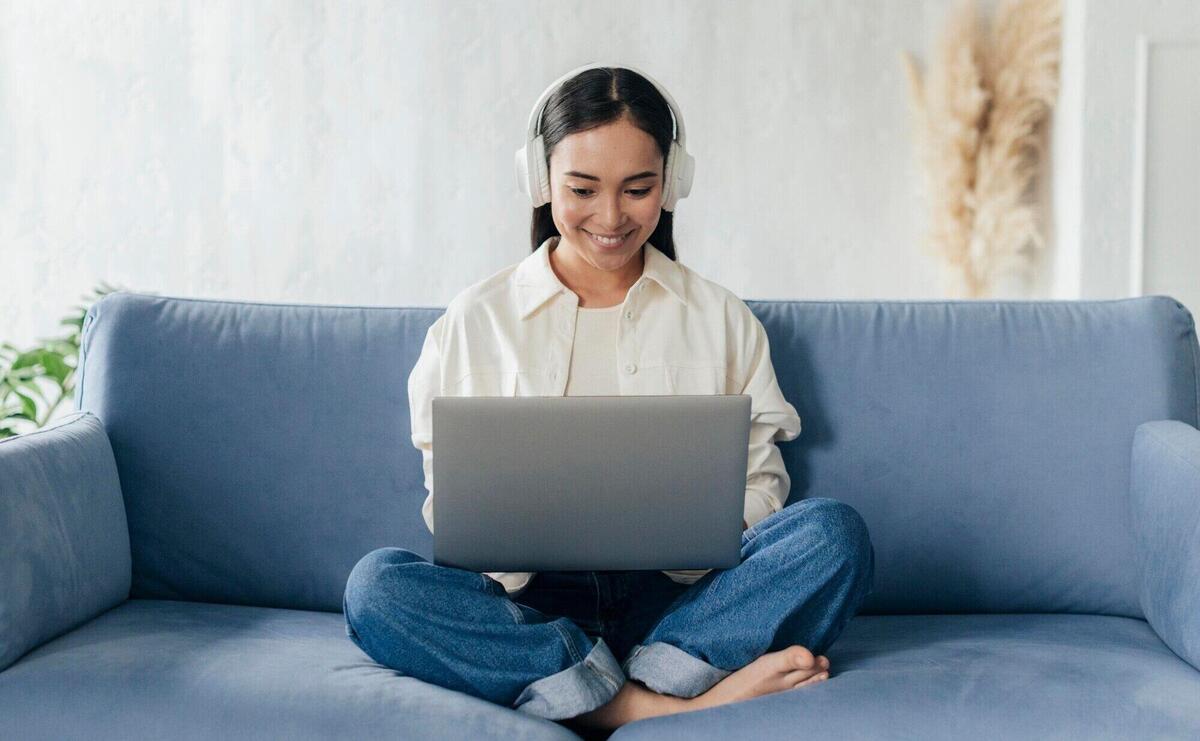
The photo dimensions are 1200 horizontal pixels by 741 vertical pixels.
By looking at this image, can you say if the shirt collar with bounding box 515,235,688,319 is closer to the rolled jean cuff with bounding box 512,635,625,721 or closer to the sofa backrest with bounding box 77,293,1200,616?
the sofa backrest with bounding box 77,293,1200,616

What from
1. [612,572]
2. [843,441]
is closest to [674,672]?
[612,572]

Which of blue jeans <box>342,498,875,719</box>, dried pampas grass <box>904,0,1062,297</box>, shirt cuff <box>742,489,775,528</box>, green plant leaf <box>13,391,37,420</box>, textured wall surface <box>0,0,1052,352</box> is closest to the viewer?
blue jeans <box>342,498,875,719</box>

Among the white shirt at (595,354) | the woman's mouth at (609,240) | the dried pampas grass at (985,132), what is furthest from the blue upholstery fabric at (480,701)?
the dried pampas grass at (985,132)

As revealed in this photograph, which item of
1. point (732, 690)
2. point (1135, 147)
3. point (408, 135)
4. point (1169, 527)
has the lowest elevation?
point (732, 690)

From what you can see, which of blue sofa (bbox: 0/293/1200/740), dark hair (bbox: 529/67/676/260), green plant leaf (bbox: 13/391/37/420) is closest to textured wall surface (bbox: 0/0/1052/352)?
green plant leaf (bbox: 13/391/37/420)

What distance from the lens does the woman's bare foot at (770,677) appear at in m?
1.39

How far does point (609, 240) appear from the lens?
67.9 inches

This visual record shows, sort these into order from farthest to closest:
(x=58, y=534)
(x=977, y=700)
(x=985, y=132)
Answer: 1. (x=985, y=132)
2. (x=58, y=534)
3. (x=977, y=700)

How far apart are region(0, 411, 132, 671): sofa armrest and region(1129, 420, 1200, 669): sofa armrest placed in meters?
1.39

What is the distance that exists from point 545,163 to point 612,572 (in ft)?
1.95

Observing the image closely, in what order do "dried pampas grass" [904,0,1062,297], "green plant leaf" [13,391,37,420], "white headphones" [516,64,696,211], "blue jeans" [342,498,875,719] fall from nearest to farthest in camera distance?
"blue jeans" [342,498,875,719] → "white headphones" [516,64,696,211] → "green plant leaf" [13,391,37,420] → "dried pampas grass" [904,0,1062,297]

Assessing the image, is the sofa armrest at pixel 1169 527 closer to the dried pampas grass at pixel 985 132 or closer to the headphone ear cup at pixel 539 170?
the headphone ear cup at pixel 539 170

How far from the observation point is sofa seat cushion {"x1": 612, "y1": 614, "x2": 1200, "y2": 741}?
1.28 m

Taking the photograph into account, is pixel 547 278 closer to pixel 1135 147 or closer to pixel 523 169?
pixel 523 169
